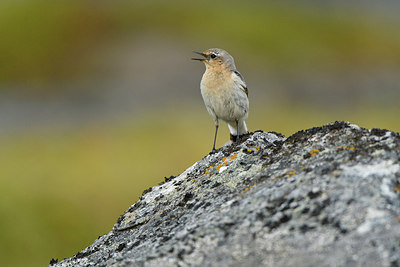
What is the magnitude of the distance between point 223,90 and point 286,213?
5.51m

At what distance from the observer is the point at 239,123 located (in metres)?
9.73

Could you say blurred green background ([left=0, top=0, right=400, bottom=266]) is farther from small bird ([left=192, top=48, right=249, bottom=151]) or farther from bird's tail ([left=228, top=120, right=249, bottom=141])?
small bird ([left=192, top=48, right=249, bottom=151])

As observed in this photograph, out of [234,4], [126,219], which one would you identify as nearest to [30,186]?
[126,219]

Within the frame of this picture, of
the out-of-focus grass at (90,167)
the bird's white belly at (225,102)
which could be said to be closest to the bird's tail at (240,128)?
the bird's white belly at (225,102)

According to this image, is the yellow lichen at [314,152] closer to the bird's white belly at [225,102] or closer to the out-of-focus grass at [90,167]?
the bird's white belly at [225,102]

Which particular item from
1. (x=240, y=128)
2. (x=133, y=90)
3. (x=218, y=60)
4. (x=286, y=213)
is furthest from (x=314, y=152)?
(x=133, y=90)

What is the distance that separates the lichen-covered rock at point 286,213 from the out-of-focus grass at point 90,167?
971cm

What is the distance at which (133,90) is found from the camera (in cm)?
3788

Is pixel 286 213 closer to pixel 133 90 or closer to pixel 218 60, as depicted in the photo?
pixel 218 60

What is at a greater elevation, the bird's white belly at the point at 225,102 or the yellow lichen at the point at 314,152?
the bird's white belly at the point at 225,102

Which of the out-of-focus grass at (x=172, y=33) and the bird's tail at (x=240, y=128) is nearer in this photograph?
the bird's tail at (x=240, y=128)

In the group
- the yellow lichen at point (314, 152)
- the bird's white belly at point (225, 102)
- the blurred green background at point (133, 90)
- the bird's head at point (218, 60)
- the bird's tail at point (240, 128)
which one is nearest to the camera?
the yellow lichen at point (314, 152)

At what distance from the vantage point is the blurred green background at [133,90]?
56.9 feet

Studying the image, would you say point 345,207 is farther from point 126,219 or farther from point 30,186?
point 30,186
